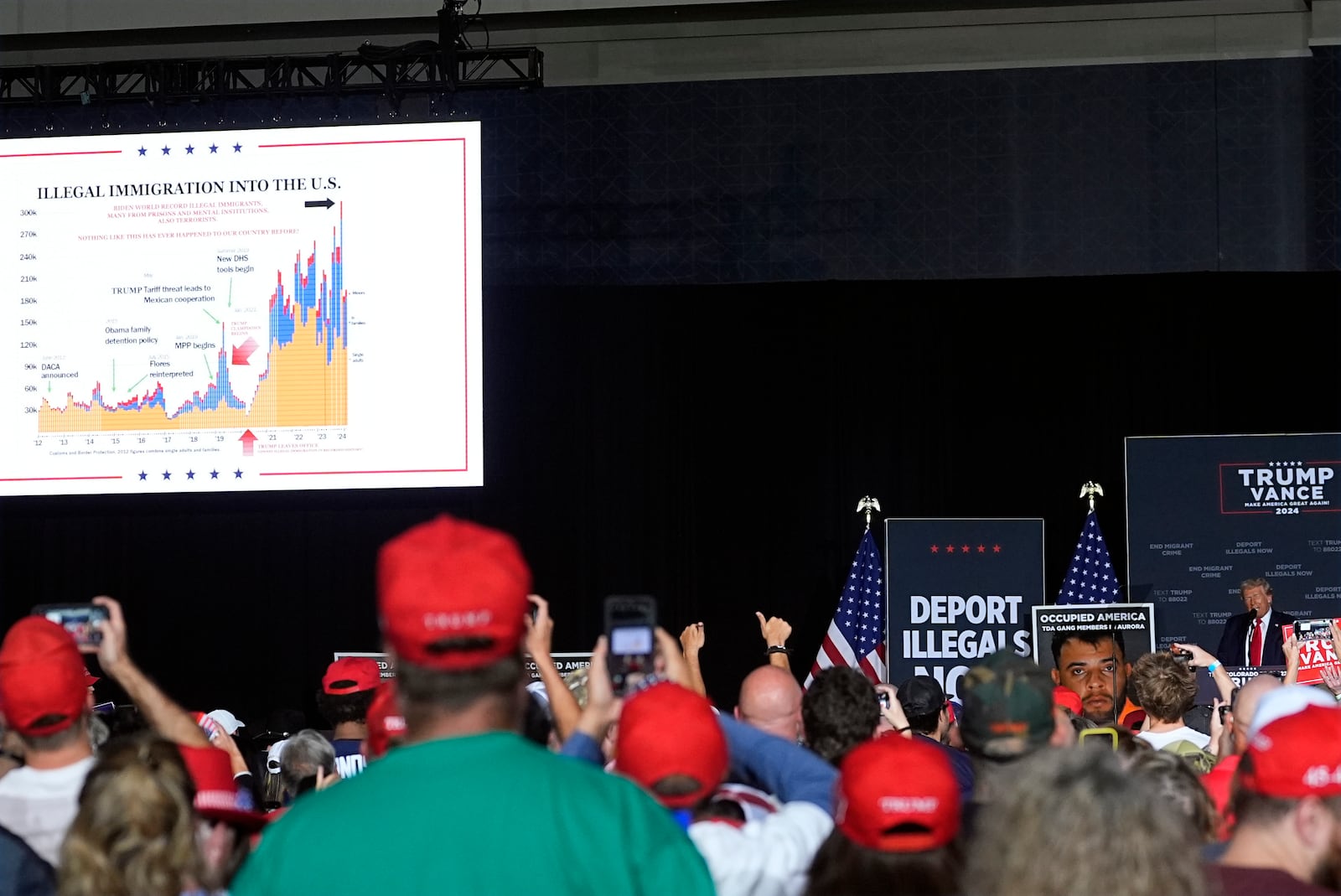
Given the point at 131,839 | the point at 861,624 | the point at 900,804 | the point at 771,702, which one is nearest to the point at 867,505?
the point at 861,624

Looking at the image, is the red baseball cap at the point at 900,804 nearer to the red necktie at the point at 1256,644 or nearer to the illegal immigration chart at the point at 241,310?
the illegal immigration chart at the point at 241,310

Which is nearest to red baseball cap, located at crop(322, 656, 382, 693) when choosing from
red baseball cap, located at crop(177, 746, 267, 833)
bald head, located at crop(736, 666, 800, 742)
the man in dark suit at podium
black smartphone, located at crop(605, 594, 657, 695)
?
bald head, located at crop(736, 666, 800, 742)

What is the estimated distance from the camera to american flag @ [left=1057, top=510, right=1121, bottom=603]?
887 cm

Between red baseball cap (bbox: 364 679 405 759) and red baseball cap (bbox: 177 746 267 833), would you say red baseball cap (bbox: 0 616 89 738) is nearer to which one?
red baseball cap (bbox: 177 746 267 833)

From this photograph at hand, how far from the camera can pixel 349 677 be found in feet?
14.2

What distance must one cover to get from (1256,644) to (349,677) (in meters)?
5.38

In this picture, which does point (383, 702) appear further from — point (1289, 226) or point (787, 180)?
point (1289, 226)

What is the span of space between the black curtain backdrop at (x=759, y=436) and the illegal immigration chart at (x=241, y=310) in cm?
107

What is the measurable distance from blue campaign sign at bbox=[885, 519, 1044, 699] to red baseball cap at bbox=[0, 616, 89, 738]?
6817 millimetres

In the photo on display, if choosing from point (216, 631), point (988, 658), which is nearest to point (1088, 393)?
point (216, 631)

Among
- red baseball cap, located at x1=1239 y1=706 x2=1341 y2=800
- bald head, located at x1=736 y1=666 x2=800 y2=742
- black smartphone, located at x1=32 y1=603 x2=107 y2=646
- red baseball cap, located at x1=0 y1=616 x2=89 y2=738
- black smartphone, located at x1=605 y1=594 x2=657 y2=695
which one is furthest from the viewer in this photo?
bald head, located at x1=736 y1=666 x2=800 y2=742

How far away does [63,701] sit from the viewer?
2539 mm

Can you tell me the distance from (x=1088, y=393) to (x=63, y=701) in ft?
26.1

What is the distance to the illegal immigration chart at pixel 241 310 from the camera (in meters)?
8.47
